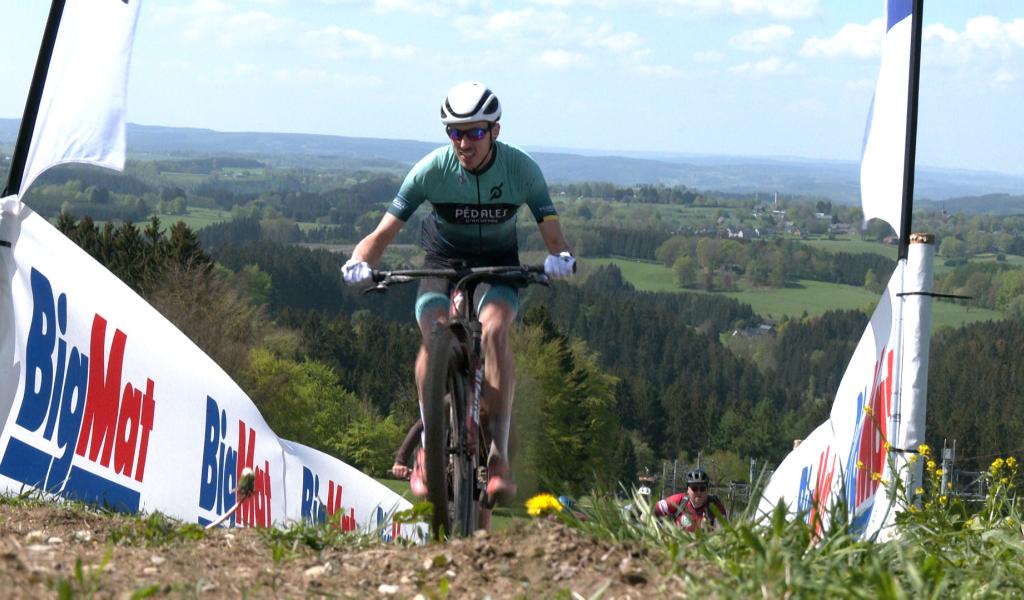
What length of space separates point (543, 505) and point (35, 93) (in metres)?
3.93

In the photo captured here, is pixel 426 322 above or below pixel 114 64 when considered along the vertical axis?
below

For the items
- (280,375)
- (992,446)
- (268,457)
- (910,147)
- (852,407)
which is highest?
(910,147)

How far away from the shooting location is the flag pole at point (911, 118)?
20.5 feet

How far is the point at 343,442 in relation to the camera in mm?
92125

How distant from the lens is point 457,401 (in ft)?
19.7

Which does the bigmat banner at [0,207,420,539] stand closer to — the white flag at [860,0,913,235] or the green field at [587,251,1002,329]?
the white flag at [860,0,913,235]

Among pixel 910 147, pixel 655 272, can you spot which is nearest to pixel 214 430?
pixel 910 147

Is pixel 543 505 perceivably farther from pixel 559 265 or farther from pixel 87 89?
pixel 87 89

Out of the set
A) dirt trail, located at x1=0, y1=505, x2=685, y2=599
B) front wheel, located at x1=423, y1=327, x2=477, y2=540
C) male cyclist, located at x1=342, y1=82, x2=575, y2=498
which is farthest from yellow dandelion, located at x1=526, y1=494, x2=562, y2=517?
male cyclist, located at x1=342, y1=82, x2=575, y2=498

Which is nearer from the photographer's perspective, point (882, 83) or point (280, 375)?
point (882, 83)

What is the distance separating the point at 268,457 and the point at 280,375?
240 ft

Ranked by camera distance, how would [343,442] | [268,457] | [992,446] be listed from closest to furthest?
[268,457], [343,442], [992,446]

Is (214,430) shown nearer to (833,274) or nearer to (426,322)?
(426,322)

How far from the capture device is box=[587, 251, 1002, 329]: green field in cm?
17112
